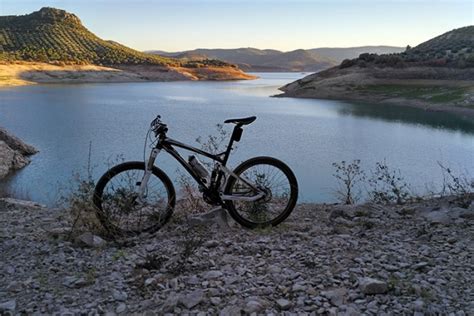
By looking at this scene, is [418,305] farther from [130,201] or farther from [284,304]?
[130,201]

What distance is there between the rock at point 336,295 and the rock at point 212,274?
0.84m

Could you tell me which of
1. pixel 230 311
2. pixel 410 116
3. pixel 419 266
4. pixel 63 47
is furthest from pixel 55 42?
pixel 230 311

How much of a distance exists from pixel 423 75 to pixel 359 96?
7100mm

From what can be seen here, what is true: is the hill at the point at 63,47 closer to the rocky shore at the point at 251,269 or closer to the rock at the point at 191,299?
the rocky shore at the point at 251,269

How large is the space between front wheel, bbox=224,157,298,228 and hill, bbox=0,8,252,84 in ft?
288

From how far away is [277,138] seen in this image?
23.2m

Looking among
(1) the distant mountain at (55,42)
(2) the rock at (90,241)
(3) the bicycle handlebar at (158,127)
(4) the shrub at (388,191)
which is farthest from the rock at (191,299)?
(1) the distant mountain at (55,42)

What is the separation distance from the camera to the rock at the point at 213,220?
5.23 meters

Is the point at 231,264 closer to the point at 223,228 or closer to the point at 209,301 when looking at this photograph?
the point at 209,301

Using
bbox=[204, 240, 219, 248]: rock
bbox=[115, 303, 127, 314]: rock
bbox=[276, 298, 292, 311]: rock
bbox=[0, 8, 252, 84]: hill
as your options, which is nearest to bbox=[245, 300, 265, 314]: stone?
bbox=[276, 298, 292, 311]: rock

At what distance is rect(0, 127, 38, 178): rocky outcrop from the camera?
16.4m

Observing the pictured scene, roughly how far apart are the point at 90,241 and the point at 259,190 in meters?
1.83

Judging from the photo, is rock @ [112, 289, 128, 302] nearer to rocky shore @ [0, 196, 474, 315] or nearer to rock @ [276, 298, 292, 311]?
rocky shore @ [0, 196, 474, 315]

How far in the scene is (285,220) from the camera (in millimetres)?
5781
